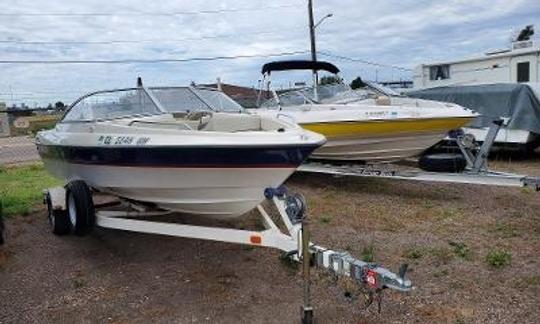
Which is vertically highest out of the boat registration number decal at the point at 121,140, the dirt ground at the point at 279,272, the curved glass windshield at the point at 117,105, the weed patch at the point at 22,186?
the curved glass windshield at the point at 117,105

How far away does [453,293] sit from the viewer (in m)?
4.38

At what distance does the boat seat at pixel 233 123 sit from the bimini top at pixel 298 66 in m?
4.30

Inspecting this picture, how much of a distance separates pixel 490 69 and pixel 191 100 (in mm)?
13524

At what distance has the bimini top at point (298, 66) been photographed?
33.5 feet

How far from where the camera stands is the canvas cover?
443 inches

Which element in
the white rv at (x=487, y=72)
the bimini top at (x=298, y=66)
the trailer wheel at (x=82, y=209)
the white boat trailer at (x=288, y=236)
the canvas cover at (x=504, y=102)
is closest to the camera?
the white boat trailer at (x=288, y=236)

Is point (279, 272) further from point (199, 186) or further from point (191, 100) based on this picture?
point (191, 100)

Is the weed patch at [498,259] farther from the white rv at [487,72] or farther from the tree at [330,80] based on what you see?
the white rv at [487,72]

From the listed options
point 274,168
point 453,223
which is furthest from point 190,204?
point 453,223

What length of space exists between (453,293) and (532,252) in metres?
1.34

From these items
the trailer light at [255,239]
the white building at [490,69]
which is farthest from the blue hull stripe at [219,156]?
the white building at [490,69]

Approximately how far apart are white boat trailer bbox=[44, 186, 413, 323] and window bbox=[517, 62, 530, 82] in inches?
531

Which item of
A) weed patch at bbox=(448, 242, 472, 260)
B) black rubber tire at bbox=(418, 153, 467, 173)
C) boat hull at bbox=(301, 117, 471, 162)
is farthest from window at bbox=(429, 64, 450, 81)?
weed patch at bbox=(448, 242, 472, 260)

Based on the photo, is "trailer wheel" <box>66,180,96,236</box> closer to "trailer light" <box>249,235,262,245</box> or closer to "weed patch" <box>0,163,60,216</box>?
"trailer light" <box>249,235,262,245</box>
